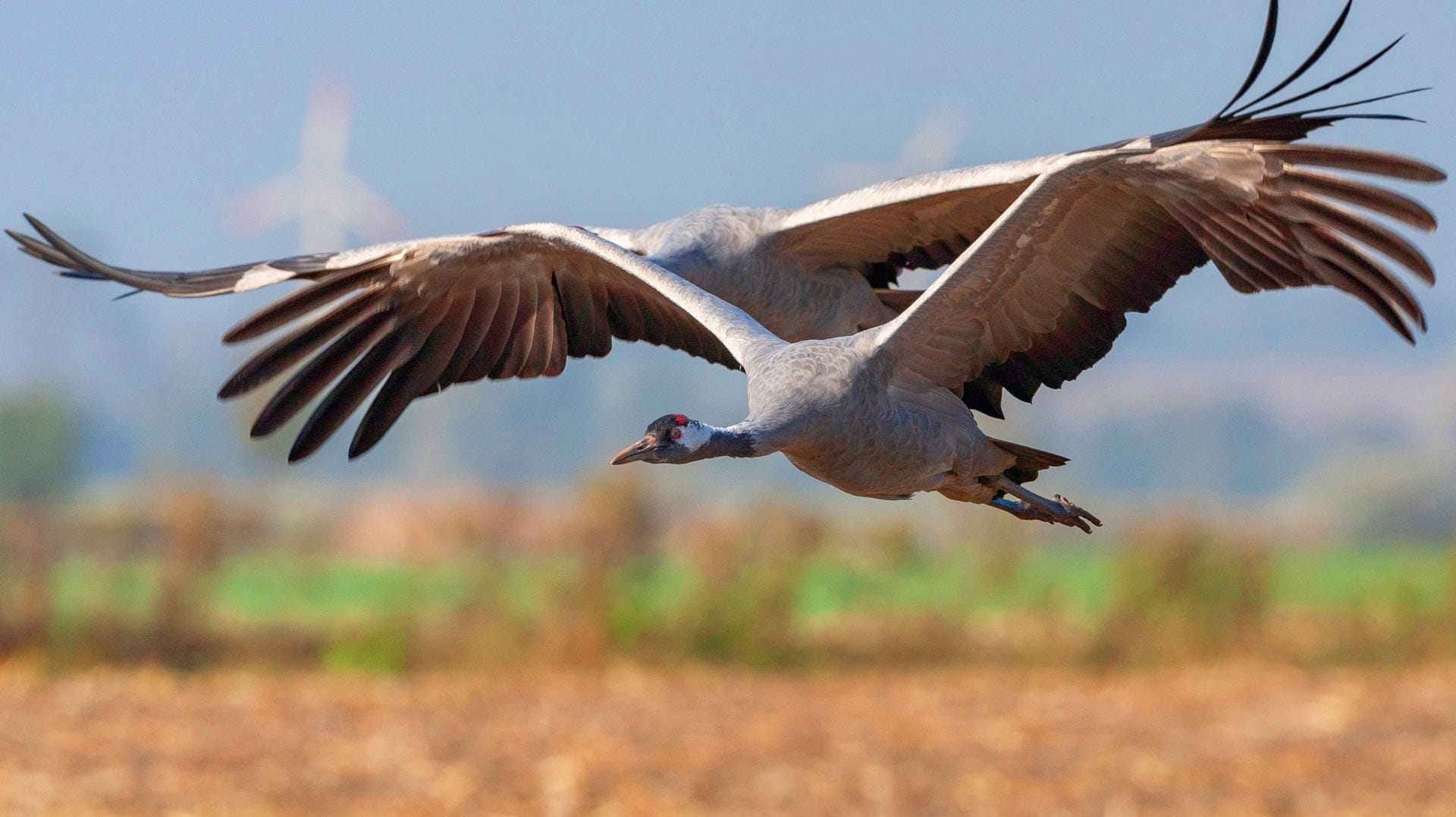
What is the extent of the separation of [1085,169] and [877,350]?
0.69m

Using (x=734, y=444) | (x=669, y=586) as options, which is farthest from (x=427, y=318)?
(x=669, y=586)

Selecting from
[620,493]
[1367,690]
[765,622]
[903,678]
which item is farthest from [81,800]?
[1367,690]

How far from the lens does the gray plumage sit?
4.24 m

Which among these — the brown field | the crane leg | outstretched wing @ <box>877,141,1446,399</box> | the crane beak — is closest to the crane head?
the crane beak

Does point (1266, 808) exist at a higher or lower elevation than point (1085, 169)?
lower

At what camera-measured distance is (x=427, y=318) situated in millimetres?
5828

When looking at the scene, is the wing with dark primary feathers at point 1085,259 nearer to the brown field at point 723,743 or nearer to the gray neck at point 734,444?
the gray neck at point 734,444

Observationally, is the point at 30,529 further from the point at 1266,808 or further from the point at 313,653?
the point at 1266,808

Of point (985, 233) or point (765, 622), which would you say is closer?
point (985, 233)

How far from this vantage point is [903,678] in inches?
903

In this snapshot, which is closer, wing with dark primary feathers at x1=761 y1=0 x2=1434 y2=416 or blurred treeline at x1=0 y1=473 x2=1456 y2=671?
wing with dark primary feathers at x1=761 y1=0 x2=1434 y2=416

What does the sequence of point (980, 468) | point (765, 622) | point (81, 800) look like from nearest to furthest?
point (980, 468) → point (81, 800) → point (765, 622)

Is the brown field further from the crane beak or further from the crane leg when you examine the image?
the crane beak

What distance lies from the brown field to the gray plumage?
10577 mm
